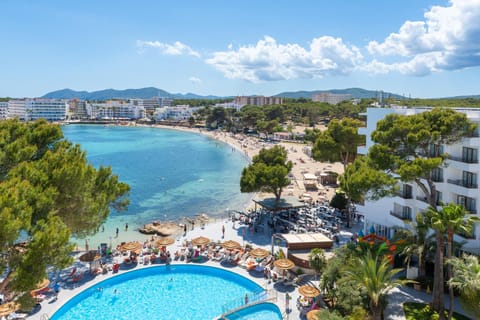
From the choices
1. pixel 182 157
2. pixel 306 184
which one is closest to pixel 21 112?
pixel 182 157

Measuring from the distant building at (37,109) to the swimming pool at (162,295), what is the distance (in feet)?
586

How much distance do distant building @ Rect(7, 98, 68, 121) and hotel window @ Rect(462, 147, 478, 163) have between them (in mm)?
188542

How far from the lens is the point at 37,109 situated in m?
173

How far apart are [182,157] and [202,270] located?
5602 centimetres

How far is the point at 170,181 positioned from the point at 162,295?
34.4 meters

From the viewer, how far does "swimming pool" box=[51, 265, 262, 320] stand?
16891 mm

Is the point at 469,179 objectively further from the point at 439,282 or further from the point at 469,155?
the point at 439,282

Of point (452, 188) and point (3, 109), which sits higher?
point (3, 109)

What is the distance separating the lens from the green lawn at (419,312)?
14594 mm

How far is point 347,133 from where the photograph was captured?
3206cm

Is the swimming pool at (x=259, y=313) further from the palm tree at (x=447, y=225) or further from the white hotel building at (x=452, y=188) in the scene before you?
the white hotel building at (x=452, y=188)

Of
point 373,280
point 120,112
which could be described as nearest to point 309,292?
point 373,280

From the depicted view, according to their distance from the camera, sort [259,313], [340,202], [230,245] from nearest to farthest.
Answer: [259,313], [230,245], [340,202]

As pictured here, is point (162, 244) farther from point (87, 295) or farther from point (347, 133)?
point (347, 133)
